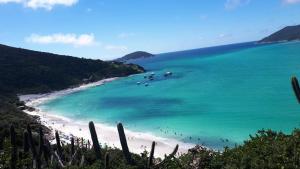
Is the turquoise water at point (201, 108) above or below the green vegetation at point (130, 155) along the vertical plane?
below

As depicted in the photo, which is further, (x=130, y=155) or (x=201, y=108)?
(x=201, y=108)

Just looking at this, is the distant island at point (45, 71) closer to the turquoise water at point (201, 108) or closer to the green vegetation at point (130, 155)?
the turquoise water at point (201, 108)

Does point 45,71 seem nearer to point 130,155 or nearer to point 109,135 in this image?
point 109,135

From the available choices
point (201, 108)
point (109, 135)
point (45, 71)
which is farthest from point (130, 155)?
point (45, 71)

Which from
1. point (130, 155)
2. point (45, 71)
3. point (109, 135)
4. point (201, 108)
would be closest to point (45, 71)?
point (45, 71)

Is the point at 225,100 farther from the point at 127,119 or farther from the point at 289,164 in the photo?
the point at 289,164

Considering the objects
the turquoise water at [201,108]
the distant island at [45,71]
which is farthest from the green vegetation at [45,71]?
the turquoise water at [201,108]

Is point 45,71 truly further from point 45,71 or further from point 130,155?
point 130,155

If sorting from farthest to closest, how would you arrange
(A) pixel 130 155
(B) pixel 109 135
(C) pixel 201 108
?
(C) pixel 201 108 → (B) pixel 109 135 → (A) pixel 130 155

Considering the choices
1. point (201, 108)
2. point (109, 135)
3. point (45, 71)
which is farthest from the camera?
point (45, 71)

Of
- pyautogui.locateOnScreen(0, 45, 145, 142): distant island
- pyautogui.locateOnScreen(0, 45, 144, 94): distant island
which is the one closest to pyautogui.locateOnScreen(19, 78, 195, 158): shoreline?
pyautogui.locateOnScreen(0, 45, 145, 142): distant island

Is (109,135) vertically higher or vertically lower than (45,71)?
lower

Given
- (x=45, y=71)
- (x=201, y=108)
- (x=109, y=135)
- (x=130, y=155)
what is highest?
(x=45, y=71)
